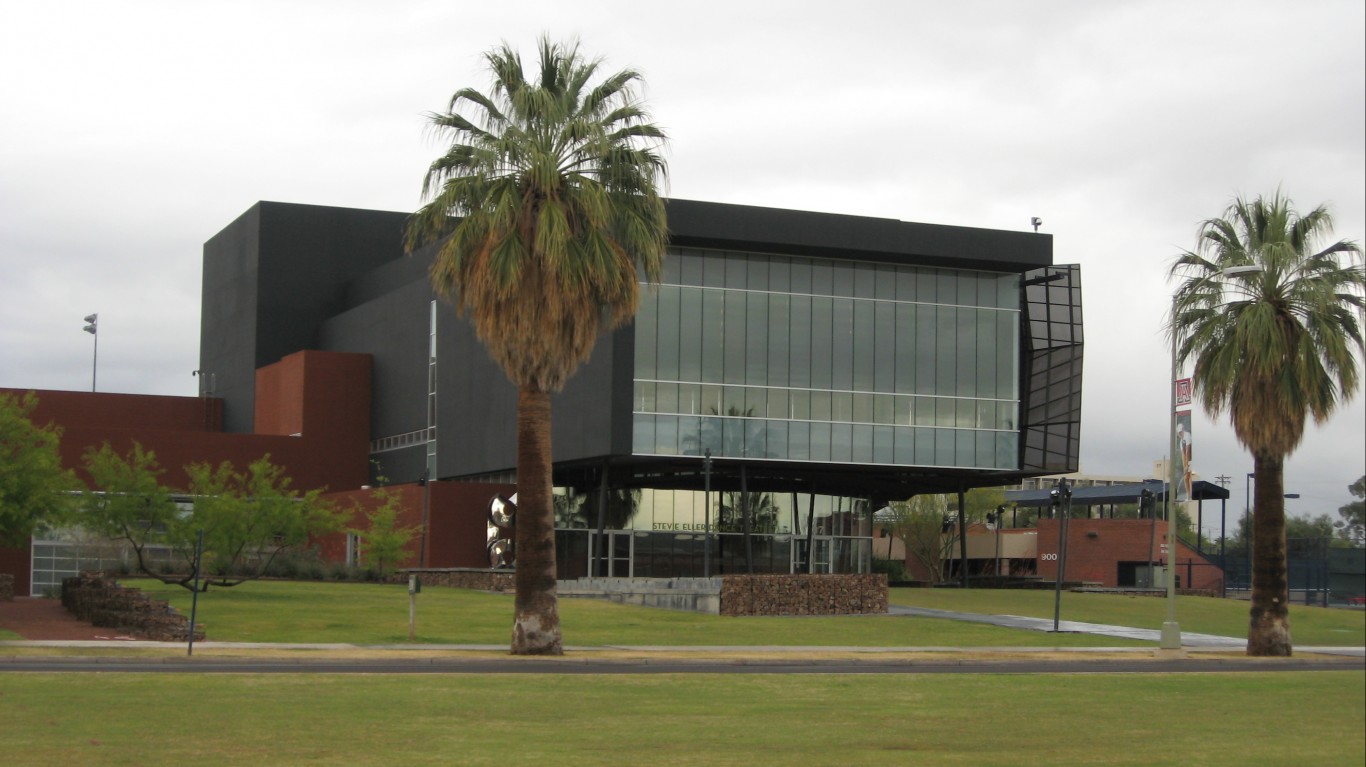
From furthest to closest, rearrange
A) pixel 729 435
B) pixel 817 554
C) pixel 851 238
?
pixel 817 554, pixel 851 238, pixel 729 435

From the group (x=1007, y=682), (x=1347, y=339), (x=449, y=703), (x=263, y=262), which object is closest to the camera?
(x=449, y=703)

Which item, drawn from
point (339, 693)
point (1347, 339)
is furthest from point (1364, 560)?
point (1347, 339)

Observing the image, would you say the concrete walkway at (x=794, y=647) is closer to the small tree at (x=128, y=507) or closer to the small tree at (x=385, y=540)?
the small tree at (x=128, y=507)

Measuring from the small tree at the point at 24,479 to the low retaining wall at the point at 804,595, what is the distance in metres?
20.9

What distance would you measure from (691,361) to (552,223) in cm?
2691

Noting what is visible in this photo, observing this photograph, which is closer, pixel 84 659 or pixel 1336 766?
pixel 1336 766

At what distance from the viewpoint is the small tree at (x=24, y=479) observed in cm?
3931

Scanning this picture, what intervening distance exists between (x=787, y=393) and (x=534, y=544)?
28.3 metres

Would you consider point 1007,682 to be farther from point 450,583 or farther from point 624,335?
point 450,583

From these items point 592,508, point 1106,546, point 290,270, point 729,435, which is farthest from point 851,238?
point 290,270

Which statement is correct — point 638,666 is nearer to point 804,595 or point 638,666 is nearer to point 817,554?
point 804,595

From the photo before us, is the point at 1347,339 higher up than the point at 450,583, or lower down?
higher up

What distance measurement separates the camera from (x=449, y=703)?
20.2m

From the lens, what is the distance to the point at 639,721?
18.4 m
